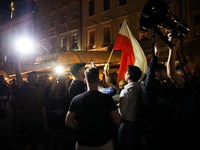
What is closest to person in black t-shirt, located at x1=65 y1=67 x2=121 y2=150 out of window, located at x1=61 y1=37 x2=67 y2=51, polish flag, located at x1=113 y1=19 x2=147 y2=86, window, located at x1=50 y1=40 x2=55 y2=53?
polish flag, located at x1=113 y1=19 x2=147 y2=86

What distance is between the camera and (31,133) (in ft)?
11.7

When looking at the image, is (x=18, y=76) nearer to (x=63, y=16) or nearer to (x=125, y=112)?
(x=125, y=112)

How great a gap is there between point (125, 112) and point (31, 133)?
199cm

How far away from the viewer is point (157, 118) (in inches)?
111

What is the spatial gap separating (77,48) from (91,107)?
16.7 meters

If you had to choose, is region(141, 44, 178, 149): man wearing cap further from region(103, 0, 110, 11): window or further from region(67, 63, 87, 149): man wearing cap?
region(103, 0, 110, 11): window

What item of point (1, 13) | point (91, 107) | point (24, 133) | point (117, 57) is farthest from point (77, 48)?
point (1, 13)

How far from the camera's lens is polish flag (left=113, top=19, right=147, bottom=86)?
4227 mm

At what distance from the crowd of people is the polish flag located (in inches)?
34.4

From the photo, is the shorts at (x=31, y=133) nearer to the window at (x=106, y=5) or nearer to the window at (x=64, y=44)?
the window at (x=106, y=5)

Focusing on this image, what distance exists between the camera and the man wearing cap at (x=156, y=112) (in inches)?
102

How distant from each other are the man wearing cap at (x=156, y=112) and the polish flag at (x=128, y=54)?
1309 millimetres

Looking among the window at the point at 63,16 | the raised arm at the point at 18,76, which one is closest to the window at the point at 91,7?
the window at the point at 63,16

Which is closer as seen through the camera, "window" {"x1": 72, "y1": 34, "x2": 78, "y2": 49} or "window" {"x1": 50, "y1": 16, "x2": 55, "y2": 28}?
"window" {"x1": 72, "y1": 34, "x2": 78, "y2": 49}
